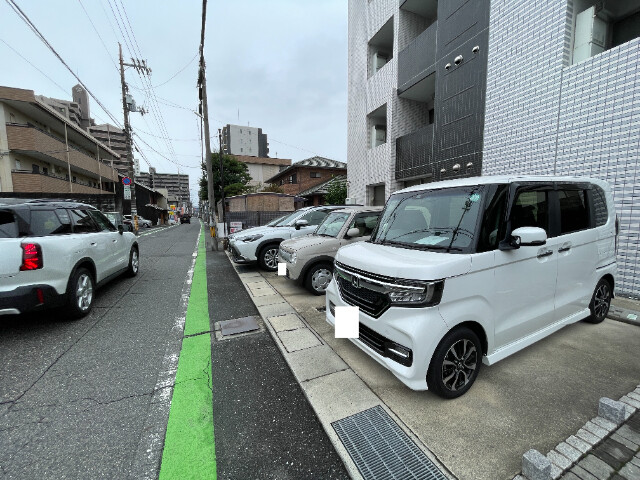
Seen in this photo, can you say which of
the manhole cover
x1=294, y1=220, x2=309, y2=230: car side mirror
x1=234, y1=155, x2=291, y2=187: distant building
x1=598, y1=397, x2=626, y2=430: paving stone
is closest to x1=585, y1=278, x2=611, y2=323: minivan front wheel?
x1=598, y1=397, x2=626, y2=430: paving stone

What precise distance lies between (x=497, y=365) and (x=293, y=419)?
2.04m

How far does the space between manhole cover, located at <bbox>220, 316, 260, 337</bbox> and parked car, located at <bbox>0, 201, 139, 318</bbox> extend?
6.66 ft

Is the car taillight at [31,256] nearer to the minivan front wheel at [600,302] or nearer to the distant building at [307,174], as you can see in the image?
the minivan front wheel at [600,302]

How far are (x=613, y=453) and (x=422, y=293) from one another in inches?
57.1

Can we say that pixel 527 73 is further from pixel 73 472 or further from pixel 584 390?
pixel 73 472

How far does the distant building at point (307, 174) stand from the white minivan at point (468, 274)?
24648 millimetres

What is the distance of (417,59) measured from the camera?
8672 mm

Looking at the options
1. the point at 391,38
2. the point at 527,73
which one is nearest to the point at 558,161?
the point at 527,73

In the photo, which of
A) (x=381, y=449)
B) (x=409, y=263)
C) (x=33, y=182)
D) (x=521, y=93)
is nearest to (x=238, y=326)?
→ (x=381, y=449)

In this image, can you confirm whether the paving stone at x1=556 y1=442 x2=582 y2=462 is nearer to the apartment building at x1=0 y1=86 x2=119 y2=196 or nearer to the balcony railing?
the balcony railing

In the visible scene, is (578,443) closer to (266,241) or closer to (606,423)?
(606,423)

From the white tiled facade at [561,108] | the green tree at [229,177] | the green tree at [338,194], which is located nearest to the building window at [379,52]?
the green tree at [338,194]

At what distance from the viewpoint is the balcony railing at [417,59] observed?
8095 mm

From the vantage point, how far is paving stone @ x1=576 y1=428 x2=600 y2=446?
179cm
